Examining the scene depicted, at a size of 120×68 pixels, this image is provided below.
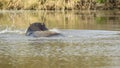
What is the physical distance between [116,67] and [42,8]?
2189 inches

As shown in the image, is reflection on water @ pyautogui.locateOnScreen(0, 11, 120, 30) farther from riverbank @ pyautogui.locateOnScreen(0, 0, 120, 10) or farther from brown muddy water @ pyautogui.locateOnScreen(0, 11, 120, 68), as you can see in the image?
riverbank @ pyautogui.locateOnScreen(0, 0, 120, 10)

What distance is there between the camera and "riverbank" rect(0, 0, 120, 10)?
6769 cm

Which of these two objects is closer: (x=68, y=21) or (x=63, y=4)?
(x=68, y=21)

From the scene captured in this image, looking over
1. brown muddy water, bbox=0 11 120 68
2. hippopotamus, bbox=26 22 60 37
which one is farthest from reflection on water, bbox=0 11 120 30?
brown muddy water, bbox=0 11 120 68

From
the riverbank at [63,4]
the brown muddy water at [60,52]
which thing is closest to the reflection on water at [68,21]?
the brown muddy water at [60,52]

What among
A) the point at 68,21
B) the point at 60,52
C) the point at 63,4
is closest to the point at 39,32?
the point at 60,52

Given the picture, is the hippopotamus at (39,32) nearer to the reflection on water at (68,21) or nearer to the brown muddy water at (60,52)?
the brown muddy water at (60,52)

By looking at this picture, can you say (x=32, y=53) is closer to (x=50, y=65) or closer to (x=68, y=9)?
(x=50, y=65)

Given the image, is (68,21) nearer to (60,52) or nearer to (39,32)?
(39,32)

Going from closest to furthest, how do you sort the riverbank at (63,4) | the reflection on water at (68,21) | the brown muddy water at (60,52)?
1. the brown muddy water at (60,52)
2. the reflection on water at (68,21)
3. the riverbank at (63,4)

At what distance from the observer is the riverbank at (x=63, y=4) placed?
67.7 meters

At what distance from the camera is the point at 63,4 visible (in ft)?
221

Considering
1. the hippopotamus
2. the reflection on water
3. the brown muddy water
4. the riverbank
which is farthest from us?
the riverbank

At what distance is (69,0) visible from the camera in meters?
67.8
